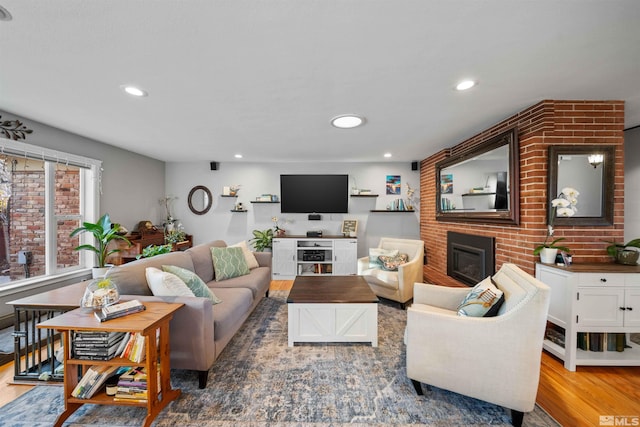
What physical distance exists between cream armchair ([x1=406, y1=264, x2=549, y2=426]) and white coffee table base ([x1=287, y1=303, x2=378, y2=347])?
2.09 ft

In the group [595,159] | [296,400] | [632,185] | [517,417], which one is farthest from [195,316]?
[632,185]

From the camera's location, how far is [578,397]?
5.68 feet

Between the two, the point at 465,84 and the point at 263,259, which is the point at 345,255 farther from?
the point at 465,84

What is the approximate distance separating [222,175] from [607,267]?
5349 mm

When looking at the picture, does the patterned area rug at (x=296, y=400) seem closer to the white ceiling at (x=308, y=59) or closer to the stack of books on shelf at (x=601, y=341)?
the stack of books on shelf at (x=601, y=341)

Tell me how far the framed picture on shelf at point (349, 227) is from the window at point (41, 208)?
12.9ft

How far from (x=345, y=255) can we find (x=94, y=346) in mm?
3651

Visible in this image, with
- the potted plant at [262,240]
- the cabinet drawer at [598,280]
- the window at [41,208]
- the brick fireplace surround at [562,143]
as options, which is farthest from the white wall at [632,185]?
the window at [41,208]

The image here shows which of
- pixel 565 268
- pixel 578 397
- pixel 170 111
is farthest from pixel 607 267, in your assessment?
pixel 170 111

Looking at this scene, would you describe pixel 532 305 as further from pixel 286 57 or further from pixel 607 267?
pixel 286 57

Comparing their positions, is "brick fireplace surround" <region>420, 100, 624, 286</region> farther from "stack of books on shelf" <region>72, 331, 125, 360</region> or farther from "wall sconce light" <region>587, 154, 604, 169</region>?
"stack of books on shelf" <region>72, 331, 125, 360</region>

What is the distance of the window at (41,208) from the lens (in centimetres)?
274

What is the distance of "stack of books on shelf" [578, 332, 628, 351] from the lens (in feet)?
6.91

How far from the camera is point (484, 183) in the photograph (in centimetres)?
302
